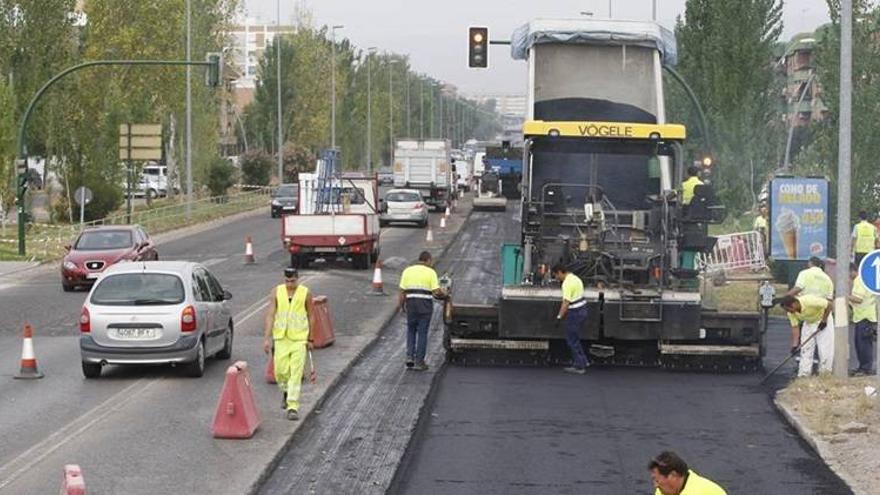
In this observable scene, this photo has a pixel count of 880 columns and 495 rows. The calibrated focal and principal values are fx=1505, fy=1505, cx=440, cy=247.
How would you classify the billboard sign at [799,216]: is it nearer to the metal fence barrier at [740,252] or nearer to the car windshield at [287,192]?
the metal fence barrier at [740,252]

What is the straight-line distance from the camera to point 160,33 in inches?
2603

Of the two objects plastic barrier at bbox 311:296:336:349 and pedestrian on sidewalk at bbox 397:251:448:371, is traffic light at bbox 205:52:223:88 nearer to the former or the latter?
plastic barrier at bbox 311:296:336:349

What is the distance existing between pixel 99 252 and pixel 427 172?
37.7 m

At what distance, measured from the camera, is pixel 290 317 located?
15.9 metres

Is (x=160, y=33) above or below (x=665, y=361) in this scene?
above

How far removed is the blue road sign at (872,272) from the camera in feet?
53.1

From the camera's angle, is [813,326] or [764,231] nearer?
[813,326]

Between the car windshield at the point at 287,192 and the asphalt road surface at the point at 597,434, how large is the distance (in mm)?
47280

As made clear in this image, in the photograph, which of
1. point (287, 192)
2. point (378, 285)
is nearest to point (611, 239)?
point (378, 285)

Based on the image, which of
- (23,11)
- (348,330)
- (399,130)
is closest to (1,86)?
(23,11)

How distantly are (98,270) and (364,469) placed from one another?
21.6 metres

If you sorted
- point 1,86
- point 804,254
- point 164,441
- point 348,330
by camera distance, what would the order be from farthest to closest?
point 1,86 → point 804,254 → point 348,330 → point 164,441

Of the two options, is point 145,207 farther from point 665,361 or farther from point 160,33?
point 665,361

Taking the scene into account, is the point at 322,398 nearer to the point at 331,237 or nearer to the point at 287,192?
the point at 331,237
